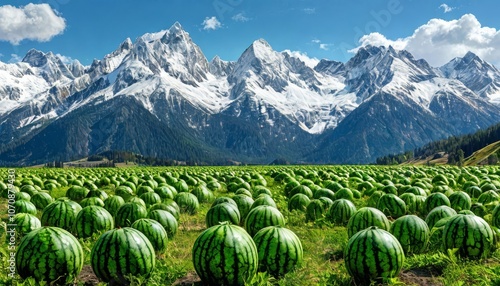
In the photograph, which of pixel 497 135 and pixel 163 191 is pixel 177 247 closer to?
pixel 163 191

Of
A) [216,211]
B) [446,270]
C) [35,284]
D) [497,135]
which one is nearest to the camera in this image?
[35,284]

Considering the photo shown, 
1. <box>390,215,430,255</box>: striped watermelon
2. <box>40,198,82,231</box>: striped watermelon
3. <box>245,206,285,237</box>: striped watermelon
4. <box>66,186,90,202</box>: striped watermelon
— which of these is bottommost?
<box>390,215,430,255</box>: striped watermelon

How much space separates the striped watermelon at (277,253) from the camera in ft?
31.7

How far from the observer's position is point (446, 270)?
9578 mm

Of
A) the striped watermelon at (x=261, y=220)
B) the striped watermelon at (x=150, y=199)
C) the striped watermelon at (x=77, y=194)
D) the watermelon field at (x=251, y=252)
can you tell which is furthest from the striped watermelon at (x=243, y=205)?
the striped watermelon at (x=77, y=194)

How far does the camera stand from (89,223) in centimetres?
1365

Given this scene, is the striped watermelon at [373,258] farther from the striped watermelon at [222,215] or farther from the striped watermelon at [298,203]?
the striped watermelon at [298,203]

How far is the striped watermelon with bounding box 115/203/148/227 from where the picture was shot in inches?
606

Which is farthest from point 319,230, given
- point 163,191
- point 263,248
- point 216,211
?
point 163,191

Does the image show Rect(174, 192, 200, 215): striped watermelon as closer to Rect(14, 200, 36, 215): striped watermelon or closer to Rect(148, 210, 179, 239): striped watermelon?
Rect(148, 210, 179, 239): striped watermelon

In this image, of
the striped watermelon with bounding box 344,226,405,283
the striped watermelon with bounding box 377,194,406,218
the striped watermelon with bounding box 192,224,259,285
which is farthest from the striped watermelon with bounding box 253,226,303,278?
the striped watermelon with bounding box 377,194,406,218

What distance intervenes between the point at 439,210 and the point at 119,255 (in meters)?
9.79

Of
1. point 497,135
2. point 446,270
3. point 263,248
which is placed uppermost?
point 497,135

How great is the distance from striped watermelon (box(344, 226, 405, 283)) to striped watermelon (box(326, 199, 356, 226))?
745 cm
